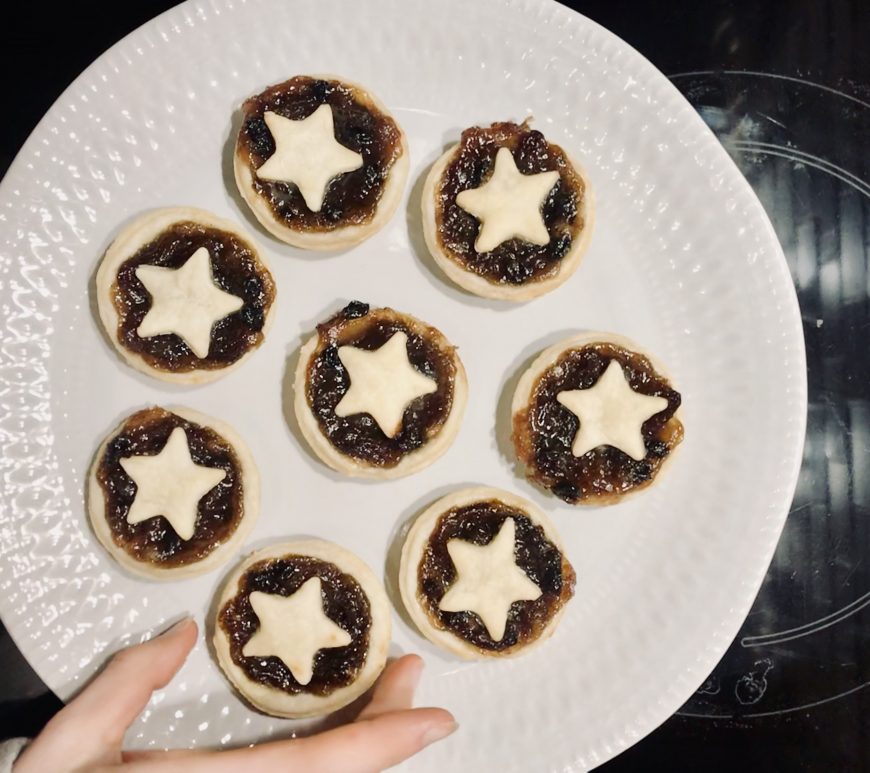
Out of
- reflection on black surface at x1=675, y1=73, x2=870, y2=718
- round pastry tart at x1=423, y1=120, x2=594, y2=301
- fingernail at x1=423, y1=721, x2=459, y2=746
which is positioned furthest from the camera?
reflection on black surface at x1=675, y1=73, x2=870, y2=718

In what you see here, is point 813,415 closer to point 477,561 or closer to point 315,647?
point 477,561

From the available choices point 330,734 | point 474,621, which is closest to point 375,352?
point 474,621

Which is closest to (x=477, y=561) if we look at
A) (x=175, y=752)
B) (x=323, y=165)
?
(x=175, y=752)

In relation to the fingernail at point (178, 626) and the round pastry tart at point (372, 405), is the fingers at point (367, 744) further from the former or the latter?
the round pastry tart at point (372, 405)

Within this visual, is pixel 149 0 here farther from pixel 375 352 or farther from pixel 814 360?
pixel 814 360

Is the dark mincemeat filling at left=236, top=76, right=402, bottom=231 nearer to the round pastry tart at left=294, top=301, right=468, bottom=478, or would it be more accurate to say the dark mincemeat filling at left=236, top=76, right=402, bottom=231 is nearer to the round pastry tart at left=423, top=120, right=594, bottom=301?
the round pastry tart at left=423, top=120, right=594, bottom=301

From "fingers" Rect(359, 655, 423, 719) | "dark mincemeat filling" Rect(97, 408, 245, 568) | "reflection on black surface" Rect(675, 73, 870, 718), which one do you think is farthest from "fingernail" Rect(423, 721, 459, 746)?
"reflection on black surface" Rect(675, 73, 870, 718)
